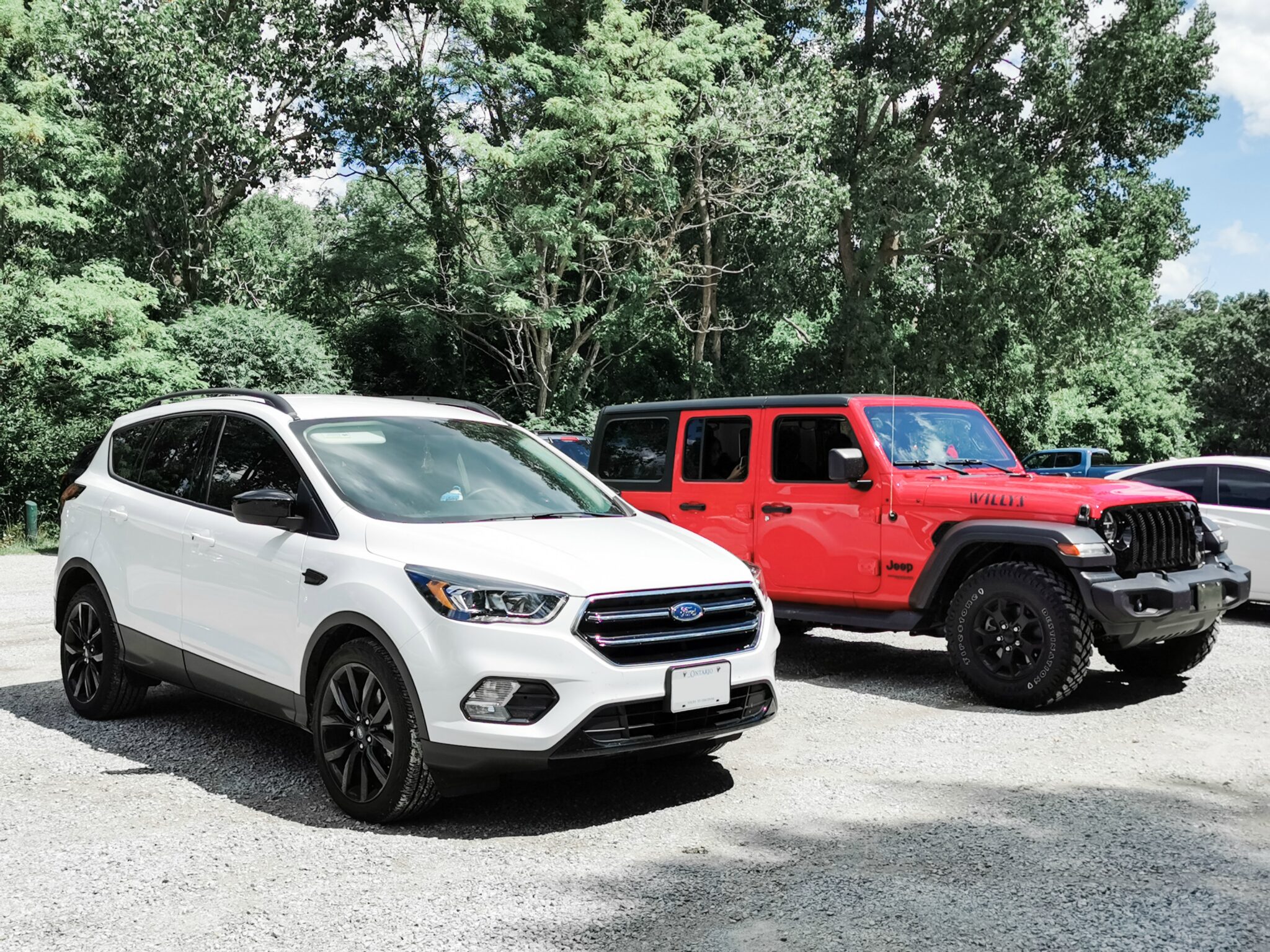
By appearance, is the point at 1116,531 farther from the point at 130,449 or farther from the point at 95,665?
the point at 95,665

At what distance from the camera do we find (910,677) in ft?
28.6

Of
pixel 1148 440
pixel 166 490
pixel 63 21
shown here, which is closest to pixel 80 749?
pixel 166 490

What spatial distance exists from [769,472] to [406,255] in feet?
79.0

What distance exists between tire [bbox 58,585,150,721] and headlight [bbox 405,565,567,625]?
9.27 ft

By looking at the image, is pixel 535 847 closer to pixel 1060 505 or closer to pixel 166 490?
pixel 166 490

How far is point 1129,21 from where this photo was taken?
94.6 feet

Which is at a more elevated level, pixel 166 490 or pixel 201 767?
pixel 166 490

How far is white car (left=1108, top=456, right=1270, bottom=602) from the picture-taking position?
11.3 meters

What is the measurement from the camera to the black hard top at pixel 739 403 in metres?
8.70

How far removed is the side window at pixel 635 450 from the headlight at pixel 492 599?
4953mm

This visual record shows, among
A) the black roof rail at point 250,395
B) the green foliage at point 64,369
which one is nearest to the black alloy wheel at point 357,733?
the black roof rail at point 250,395

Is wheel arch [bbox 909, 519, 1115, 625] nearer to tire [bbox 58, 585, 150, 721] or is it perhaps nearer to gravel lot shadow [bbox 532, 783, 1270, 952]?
gravel lot shadow [bbox 532, 783, 1270, 952]

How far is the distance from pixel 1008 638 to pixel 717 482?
8.92ft

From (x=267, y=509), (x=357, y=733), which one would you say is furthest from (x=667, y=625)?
(x=267, y=509)
